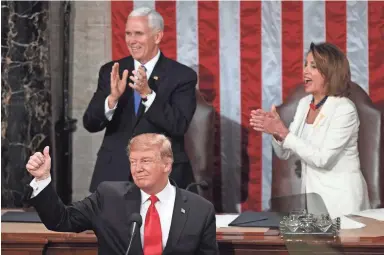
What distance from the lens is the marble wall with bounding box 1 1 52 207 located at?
19.7 feet

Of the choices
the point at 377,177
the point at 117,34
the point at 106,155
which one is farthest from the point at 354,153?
the point at 117,34

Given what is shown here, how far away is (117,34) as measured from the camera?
20.8ft

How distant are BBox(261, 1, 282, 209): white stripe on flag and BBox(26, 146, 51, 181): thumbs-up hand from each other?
2.89m

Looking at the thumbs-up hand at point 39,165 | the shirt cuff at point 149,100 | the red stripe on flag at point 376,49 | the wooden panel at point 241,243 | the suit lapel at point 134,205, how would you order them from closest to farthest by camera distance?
the thumbs-up hand at point 39,165 < the suit lapel at point 134,205 < the wooden panel at point 241,243 < the shirt cuff at point 149,100 < the red stripe on flag at point 376,49

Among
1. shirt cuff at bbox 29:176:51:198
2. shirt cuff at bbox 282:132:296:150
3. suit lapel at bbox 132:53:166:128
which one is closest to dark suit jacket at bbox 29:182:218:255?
shirt cuff at bbox 29:176:51:198

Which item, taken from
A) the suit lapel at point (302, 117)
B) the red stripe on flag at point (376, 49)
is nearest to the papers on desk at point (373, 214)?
the suit lapel at point (302, 117)

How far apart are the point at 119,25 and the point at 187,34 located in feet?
1.48

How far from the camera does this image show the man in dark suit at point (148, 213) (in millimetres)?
3729

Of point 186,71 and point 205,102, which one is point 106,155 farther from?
point 205,102

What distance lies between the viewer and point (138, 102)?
16.2ft

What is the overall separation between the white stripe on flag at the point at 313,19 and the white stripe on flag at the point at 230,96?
434 mm

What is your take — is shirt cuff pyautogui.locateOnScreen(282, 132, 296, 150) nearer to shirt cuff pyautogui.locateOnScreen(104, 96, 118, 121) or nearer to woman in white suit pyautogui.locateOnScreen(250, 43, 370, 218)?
woman in white suit pyautogui.locateOnScreen(250, 43, 370, 218)

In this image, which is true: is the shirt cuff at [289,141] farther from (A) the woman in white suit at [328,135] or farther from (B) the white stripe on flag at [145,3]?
(B) the white stripe on flag at [145,3]

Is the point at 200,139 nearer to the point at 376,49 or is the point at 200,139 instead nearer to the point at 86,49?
the point at 86,49
